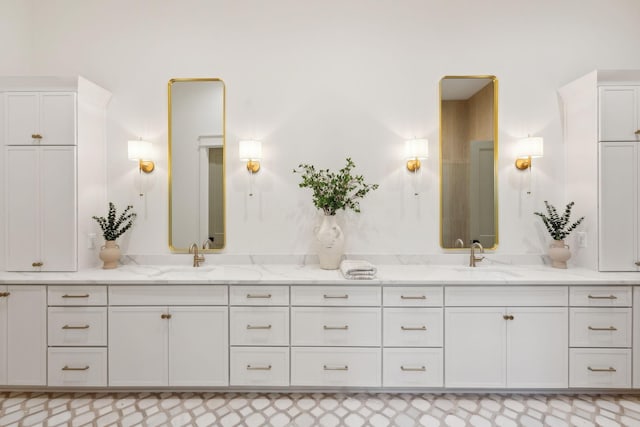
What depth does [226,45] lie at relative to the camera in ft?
9.41

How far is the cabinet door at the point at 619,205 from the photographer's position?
2.44 metres

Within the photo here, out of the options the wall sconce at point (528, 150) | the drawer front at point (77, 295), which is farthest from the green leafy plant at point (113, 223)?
the wall sconce at point (528, 150)

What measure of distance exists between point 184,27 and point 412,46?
2.04 metres

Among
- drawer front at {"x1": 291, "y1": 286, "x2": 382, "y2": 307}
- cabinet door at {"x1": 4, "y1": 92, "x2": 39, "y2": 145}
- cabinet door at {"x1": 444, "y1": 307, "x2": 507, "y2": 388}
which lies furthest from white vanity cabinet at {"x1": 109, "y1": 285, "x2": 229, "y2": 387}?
cabinet door at {"x1": 444, "y1": 307, "x2": 507, "y2": 388}

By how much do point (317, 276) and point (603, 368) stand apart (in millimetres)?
2094

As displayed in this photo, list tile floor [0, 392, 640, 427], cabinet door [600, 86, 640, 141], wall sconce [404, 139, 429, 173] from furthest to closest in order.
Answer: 1. wall sconce [404, 139, 429, 173]
2. cabinet door [600, 86, 640, 141]
3. tile floor [0, 392, 640, 427]

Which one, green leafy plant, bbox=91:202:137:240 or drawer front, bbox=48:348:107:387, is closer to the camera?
drawer front, bbox=48:348:107:387

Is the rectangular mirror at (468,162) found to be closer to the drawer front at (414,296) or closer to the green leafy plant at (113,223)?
the drawer front at (414,296)

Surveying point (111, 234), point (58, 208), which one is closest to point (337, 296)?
point (111, 234)

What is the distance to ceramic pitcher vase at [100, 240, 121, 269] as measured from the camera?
8.61 ft

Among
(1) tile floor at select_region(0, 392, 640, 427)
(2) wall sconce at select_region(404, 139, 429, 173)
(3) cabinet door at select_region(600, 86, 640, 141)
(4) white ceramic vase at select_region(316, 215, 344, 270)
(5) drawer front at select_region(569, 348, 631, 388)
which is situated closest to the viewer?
(1) tile floor at select_region(0, 392, 640, 427)

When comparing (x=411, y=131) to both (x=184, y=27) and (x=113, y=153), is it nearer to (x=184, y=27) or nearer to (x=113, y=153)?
(x=184, y=27)

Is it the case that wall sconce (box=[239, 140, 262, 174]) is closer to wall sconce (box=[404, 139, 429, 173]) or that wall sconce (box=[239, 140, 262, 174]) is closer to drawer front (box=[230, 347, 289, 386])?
wall sconce (box=[404, 139, 429, 173])

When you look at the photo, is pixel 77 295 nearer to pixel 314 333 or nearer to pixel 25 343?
pixel 25 343
